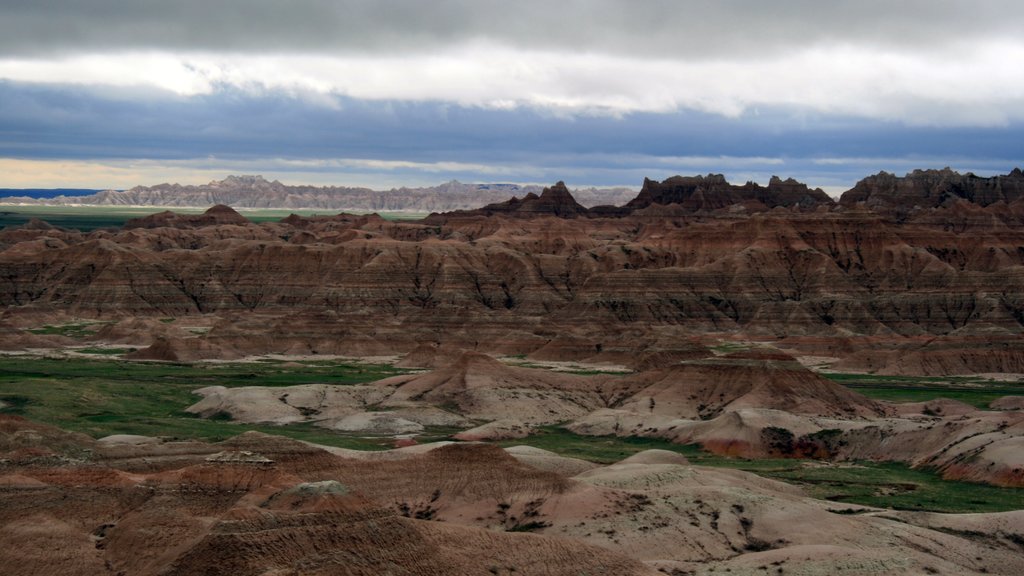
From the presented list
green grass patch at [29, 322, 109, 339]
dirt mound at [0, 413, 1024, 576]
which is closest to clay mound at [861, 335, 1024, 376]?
dirt mound at [0, 413, 1024, 576]

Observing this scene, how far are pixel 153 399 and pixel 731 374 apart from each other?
1980 inches

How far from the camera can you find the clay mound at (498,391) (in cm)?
11669

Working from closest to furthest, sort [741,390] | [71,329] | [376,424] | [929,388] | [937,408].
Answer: [376,424] < [937,408] < [741,390] < [929,388] < [71,329]

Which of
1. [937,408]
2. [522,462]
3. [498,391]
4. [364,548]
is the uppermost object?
[364,548]

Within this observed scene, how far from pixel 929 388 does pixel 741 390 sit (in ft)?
105

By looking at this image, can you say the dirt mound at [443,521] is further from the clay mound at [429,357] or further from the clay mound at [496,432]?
the clay mound at [429,357]

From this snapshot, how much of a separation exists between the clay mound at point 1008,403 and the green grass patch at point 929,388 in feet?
4.87

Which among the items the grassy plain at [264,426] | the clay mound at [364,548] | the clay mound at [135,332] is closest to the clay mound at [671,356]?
the grassy plain at [264,426]

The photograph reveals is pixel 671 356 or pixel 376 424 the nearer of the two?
→ pixel 376 424

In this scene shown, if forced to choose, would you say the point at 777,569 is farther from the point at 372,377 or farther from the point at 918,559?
the point at 372,377

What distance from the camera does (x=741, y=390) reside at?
116 meters

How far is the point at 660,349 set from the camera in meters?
144

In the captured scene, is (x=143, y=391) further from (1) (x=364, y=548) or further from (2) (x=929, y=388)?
(1) (x=364, y=548)

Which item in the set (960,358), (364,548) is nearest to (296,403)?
(364,548)
